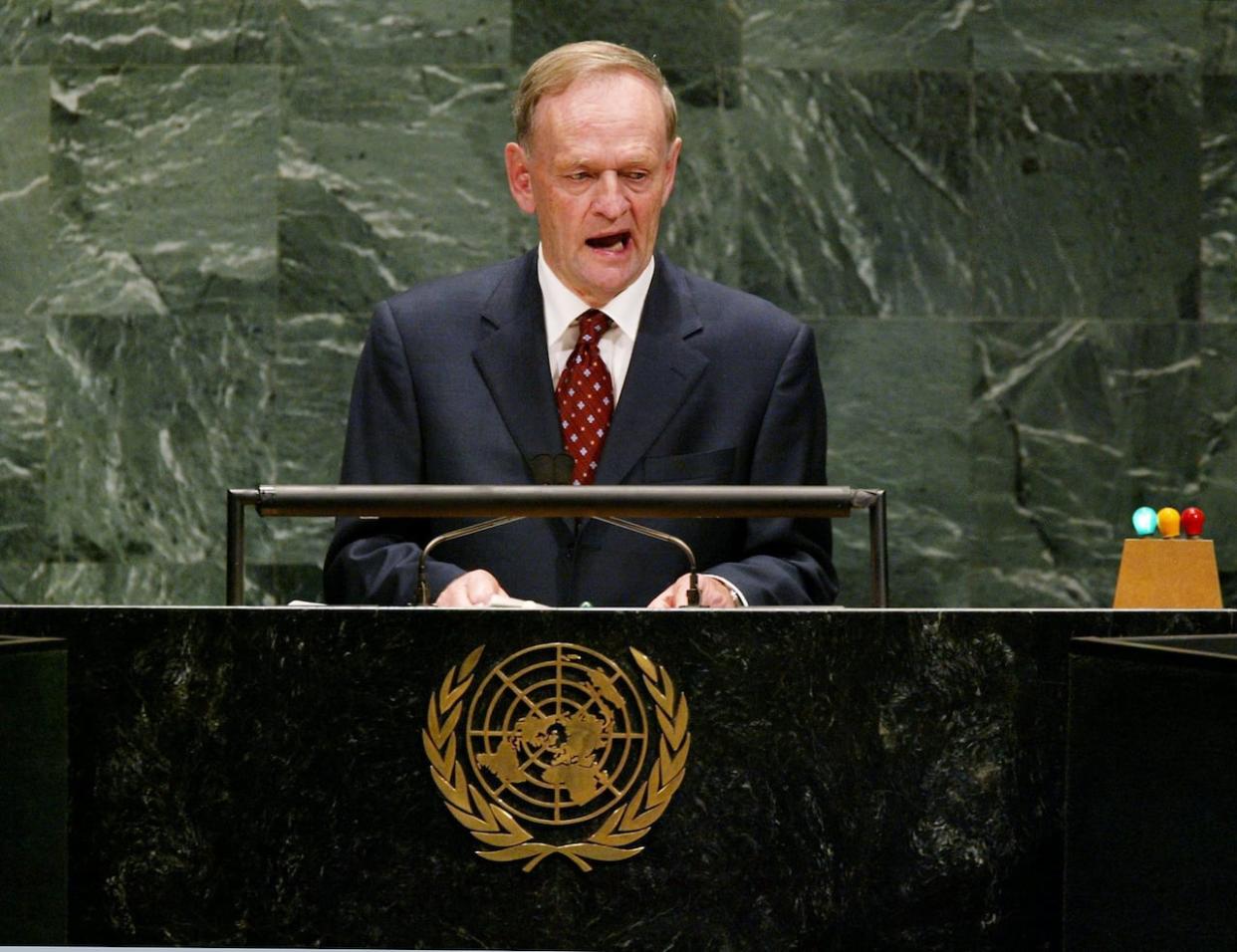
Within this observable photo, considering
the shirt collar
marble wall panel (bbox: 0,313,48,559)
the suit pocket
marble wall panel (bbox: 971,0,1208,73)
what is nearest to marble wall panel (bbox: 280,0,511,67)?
marble wall panel (bbox: 0,313,48,559)

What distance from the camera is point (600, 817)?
208cm

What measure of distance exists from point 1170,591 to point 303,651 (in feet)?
6.18

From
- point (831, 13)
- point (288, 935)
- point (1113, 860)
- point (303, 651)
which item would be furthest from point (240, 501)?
point (831, 13)

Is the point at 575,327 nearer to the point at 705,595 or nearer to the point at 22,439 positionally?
the point at 705,595

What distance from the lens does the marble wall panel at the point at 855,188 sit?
16.4 feet

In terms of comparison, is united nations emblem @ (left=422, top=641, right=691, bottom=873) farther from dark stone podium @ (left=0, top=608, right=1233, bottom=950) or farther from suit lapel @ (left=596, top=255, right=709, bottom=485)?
suit lapel @ (left=596, top=255, right=709, bottom=485)

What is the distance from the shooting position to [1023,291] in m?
5.02

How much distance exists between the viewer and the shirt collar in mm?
3377

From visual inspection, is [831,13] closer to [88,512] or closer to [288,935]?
[88,512]

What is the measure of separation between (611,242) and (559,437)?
1.30ft

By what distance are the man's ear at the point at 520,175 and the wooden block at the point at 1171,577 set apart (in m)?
1.33

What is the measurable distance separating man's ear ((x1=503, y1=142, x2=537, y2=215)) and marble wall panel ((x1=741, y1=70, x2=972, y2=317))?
65.4 inches

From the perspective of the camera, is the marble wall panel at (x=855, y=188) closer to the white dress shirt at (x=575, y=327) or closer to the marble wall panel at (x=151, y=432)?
the marble wall panel at (x=151, y=432)

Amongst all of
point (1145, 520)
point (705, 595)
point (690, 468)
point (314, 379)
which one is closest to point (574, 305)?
point (690, 468)
